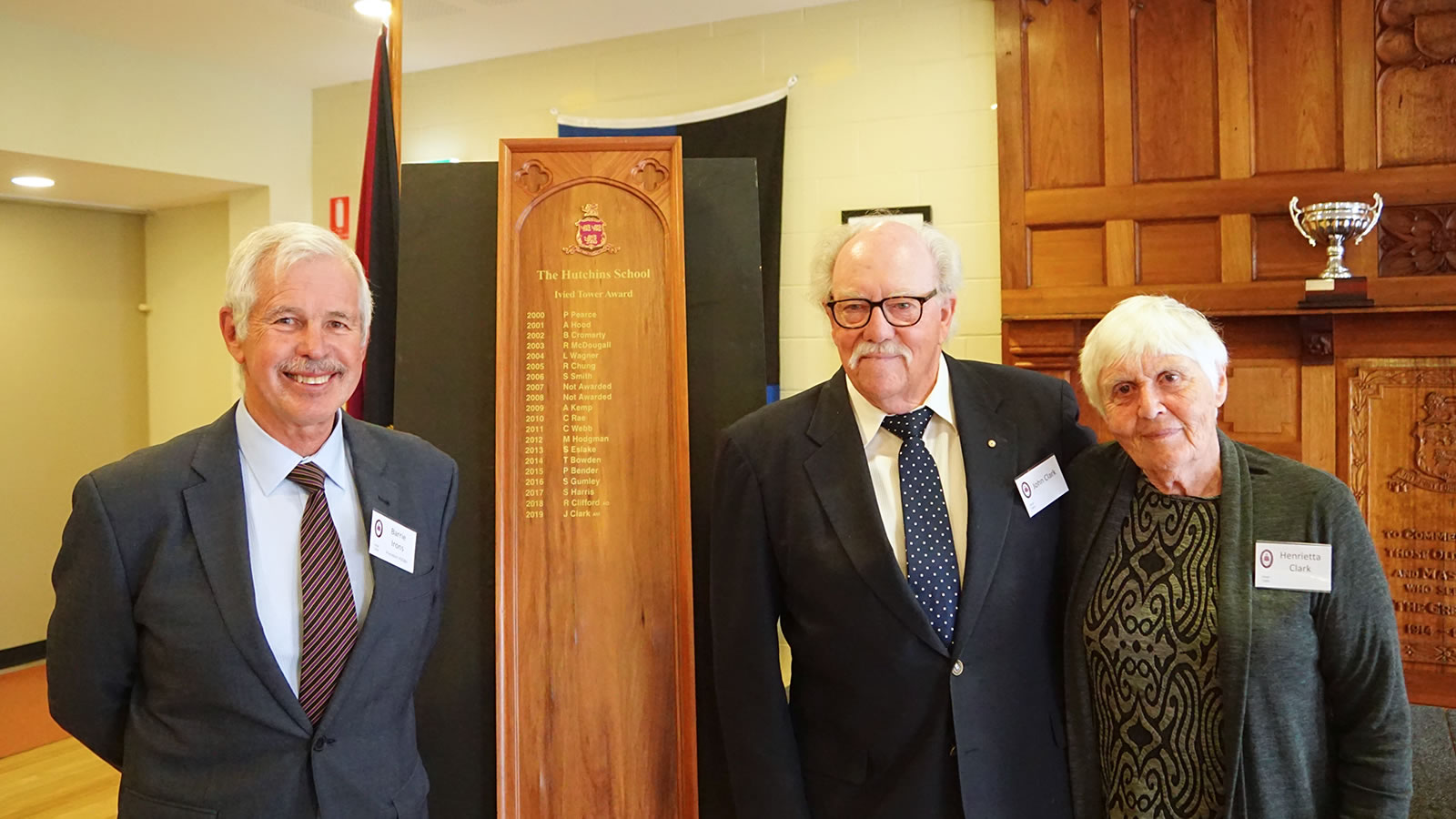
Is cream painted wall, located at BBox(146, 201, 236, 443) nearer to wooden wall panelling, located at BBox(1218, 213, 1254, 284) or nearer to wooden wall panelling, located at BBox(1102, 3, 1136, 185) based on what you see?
wooden wall panelling, located at BBox(1102, 3, 1136, 185)

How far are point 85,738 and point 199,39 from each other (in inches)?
171

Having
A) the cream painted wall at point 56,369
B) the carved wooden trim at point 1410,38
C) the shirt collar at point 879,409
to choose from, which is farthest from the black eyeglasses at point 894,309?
the cream painted wall at point 56,369

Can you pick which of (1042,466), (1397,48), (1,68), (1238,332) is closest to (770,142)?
(1238,332)

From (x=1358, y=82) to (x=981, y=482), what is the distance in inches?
130

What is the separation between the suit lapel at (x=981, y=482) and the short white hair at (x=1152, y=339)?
0.18m

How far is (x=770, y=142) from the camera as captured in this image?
4.70 m

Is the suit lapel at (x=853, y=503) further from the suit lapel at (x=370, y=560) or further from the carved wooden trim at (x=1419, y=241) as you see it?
the carved wooden trim at (x=1419, y=241)

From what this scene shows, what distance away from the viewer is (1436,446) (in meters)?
3.79

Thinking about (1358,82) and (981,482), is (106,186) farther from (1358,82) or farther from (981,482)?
(1358,82)

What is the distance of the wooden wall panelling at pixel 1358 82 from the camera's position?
12.6 ft

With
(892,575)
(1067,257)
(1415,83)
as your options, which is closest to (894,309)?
(892,575)

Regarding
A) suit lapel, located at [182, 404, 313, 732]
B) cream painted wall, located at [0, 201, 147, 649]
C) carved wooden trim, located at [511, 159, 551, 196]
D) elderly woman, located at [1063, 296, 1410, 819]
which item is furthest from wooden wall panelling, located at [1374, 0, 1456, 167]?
cream painted wall, located at [0, 201, 147, 649]

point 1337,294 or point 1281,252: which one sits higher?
point 1281,252

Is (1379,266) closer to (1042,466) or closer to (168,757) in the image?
(1042,466)
